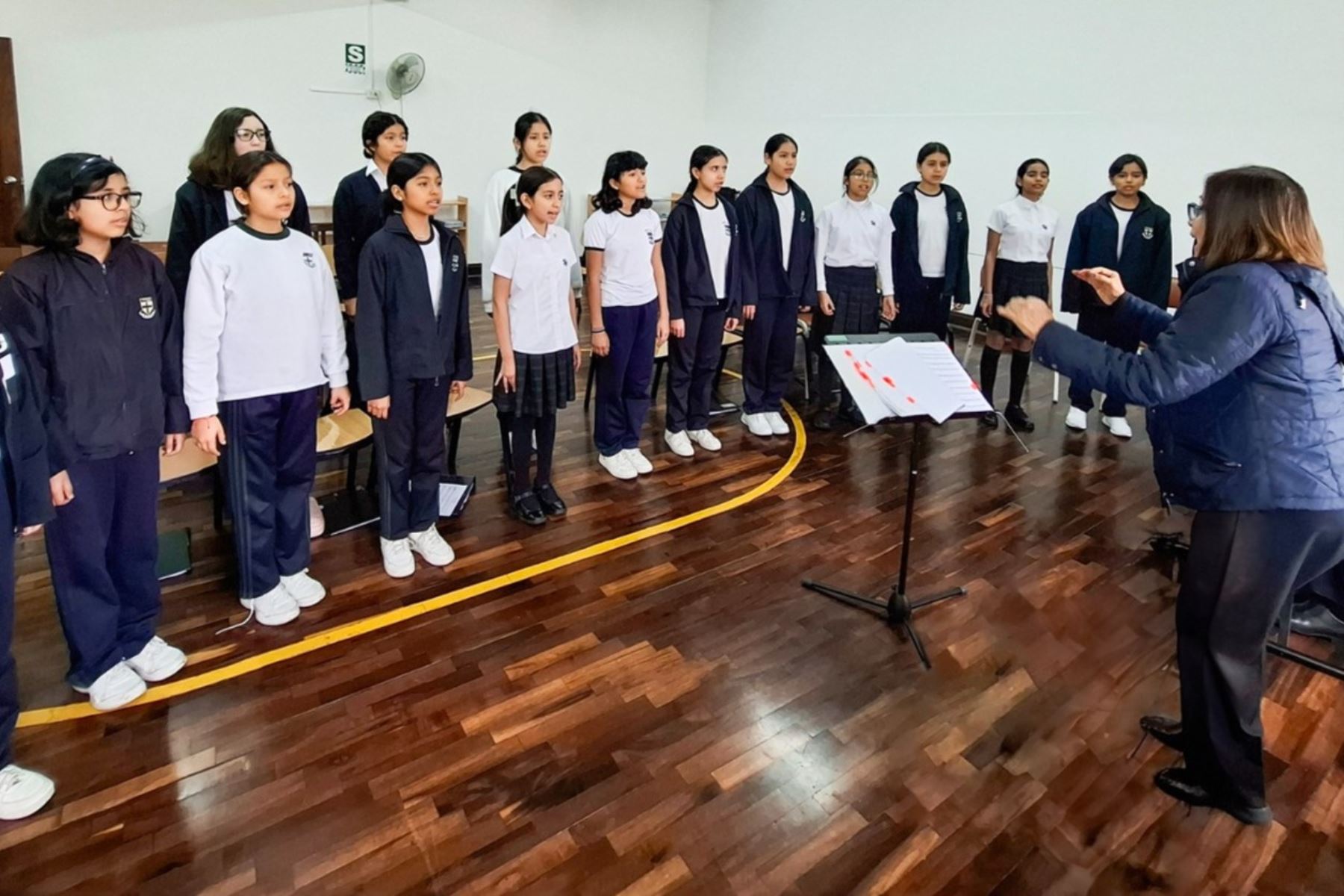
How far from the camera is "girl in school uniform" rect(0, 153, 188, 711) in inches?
74.3

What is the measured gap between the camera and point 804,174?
8.45 meters

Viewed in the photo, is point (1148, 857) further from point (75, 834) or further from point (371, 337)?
point (371, 337)

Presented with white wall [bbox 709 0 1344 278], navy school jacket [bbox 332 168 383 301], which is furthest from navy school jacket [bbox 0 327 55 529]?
white wall [bbox 709 0 1344 278]

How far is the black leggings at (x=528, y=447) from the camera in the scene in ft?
11.0

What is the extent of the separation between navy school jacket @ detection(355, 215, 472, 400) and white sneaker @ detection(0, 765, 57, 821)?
4.37 feet

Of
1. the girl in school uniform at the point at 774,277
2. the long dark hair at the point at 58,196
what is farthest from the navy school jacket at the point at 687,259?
the long dark hair at the point at 58,196

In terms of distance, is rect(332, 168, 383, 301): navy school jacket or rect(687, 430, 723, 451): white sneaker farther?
rect(687, 430, 723, 451): white sneaker

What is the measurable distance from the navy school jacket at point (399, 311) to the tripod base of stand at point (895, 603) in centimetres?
159

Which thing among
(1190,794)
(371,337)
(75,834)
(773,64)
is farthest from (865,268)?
(773,64)

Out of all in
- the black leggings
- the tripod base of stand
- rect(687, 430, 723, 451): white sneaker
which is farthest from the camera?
rect(687, 430, 723, 451): white sneaker

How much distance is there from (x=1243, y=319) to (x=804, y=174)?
720 cm

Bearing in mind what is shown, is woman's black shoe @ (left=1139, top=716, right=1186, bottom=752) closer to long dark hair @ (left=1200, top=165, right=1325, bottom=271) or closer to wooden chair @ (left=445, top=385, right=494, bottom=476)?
long dark hair @ (left=1200, top=165, right=1325, bottom=271)

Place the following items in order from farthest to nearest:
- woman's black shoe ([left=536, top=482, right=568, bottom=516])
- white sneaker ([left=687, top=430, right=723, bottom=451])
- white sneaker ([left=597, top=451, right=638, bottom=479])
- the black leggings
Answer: white sneaker ([left=687, top=430, right=723, bottom=451]), white sneaker ([left=597, top=451, right=638, bottom=479]), woman's black shoe ([left=536, top=482, right=568, bottom=516]), the black leggings

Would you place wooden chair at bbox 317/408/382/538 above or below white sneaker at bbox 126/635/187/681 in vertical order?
above
